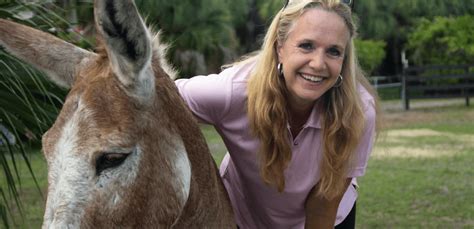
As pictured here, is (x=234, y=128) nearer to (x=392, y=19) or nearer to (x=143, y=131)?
(x=143, y=131)

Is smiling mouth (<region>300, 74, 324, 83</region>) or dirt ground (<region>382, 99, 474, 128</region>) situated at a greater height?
smiling mouth (<region>300, 74, 324, 83</region>)

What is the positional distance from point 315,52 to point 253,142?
46 cm

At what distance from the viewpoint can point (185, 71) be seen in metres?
23.8

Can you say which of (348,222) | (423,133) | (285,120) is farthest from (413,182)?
(285,120)

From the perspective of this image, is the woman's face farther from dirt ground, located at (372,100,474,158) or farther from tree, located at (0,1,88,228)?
dirt ground, located at (372,100,474,158)

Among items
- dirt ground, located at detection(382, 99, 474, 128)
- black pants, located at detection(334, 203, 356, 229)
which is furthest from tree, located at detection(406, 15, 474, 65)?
black pants, located at detection(334, 203, 356, 229)

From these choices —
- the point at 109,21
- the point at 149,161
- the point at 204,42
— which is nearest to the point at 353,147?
the point at 149,161

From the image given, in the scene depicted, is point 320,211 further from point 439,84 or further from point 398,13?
point 398,13

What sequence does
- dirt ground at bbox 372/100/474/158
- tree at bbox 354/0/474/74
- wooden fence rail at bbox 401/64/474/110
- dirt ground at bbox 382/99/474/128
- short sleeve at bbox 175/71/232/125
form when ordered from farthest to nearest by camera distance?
tree at bbox 354/0/474/74 → wooden fence rail at bbox 401/64/474/110 → dirt ground at bbox 382/99/474/128 → dirt ground at bbox 372/100/474/158 → short sleeve at bbox 175/71/232/125

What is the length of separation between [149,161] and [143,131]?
0.09 metres

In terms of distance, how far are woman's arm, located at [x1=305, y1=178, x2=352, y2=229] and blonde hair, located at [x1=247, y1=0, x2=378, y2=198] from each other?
5 cm

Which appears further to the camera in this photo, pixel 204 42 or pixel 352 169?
pixel 204 42

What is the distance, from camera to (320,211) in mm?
3170

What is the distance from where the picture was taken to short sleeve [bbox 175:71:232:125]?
9.97 ft
